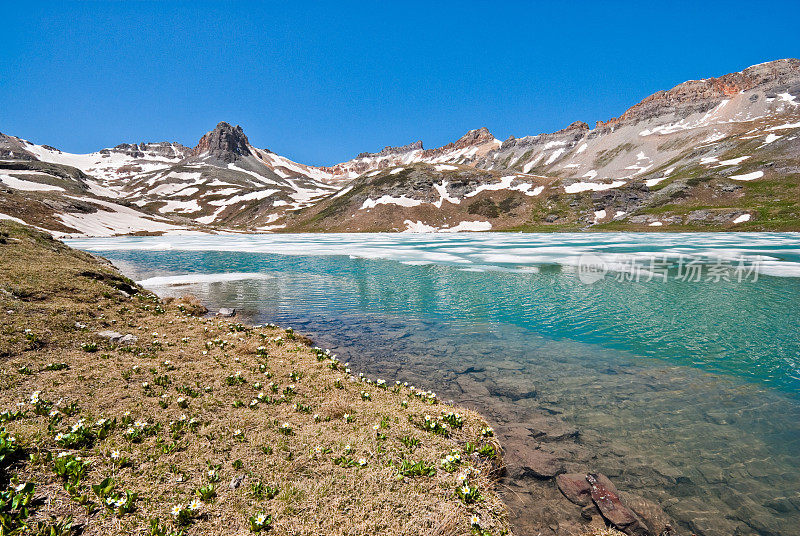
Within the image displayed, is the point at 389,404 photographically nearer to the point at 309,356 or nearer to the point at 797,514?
Result: the point at 309,356

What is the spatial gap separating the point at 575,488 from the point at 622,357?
10870mm

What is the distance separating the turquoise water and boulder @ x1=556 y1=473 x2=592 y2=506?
0.72 metres

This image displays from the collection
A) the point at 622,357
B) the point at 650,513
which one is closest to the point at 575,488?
the point at 650,513

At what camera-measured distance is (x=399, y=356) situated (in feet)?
58.7

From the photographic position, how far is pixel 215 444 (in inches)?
340

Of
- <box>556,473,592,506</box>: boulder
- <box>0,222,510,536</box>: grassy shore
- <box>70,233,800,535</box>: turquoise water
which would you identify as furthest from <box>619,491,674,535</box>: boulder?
<box>0,222,510,536</box>: grassy shore

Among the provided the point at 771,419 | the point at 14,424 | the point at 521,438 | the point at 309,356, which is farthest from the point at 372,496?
the point at 771,419

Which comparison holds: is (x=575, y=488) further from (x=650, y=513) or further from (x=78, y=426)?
(x=78, y=426)

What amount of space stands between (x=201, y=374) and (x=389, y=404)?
6976mm

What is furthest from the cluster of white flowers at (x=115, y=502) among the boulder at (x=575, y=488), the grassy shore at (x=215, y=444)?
the boulder at (x=575, y=488)

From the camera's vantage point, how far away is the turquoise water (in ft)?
31.3

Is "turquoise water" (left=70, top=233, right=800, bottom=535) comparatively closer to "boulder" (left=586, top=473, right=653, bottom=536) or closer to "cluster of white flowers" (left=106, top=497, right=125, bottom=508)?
"boulder" (left=586, top=473, right=653, bottom=536)

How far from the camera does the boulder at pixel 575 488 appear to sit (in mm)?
8641

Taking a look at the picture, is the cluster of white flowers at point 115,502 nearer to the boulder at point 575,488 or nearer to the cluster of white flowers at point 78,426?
the cluster of white flowers at point 78,426
